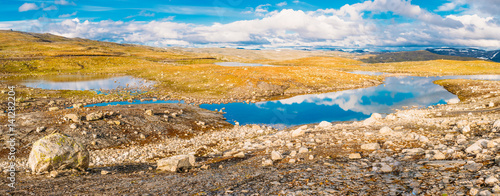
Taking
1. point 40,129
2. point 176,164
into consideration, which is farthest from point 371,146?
point 40,129

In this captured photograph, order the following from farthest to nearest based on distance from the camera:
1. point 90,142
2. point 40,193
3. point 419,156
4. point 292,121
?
point 292,121, point 90,142, point 419,156, point 40,193

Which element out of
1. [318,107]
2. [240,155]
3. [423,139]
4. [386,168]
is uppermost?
[423,139]

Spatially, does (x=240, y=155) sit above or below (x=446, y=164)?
below

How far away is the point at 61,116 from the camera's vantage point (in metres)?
28.9

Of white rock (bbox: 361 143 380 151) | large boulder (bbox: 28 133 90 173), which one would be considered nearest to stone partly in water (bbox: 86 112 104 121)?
large boulder (bbox: 28 133 90 173)

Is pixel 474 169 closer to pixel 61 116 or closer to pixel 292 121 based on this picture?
pixel 292 121

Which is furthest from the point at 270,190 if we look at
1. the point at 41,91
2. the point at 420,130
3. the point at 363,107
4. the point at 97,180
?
the point at 41,91

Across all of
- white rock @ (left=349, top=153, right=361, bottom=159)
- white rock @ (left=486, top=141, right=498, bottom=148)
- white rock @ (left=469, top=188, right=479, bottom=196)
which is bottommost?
white rock @ (left=349, top=153, right=361, bottom=159)

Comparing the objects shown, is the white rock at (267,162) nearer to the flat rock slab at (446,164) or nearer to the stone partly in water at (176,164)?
the stone partly in water at (176,164)

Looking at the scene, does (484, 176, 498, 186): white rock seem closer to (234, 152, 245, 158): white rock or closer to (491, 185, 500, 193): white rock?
(491, 185, 500, 193): white rock

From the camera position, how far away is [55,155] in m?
14.9

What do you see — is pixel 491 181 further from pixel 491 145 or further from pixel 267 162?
pixel 267 162

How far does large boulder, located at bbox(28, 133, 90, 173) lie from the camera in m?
14.7

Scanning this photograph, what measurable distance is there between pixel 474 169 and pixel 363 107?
41.7m
